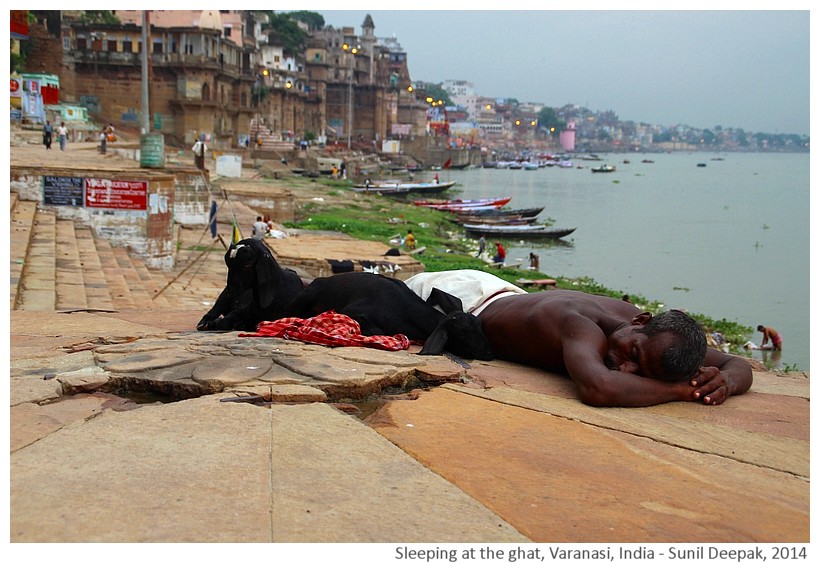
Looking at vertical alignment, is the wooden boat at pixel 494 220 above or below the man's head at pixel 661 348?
below

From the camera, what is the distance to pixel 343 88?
81562 millimetres

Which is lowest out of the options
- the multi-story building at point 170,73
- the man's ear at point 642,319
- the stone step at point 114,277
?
the stone step at point 114,277

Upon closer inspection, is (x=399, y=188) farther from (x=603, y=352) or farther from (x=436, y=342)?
(x=603, y=352)

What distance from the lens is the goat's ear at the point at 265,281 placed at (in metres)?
4.94

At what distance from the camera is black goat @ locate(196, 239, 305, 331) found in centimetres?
492

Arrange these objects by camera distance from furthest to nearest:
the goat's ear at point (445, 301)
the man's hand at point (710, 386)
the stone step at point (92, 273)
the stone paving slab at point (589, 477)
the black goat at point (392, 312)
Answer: the stone step at point (92, 273) < the goat's ear at point (445, 301) < the black goat at point (392, 312) < the man's hand at point (710, 386) < the stone paving slab at point (589, 477)

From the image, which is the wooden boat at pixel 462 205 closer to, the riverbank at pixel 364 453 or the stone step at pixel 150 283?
the stone step at pixel 150 283

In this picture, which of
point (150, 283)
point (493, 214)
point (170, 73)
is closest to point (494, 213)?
point (493, 214)

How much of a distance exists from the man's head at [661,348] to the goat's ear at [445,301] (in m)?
1.17

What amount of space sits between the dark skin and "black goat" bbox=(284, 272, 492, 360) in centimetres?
17

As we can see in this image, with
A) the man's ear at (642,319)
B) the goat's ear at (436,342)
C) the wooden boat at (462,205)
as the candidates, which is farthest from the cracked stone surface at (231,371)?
the wooden boat at (462,205)

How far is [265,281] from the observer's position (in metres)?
4.96

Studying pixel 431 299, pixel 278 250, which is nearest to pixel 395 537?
pixel 431 299

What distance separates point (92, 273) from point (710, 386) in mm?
7144
